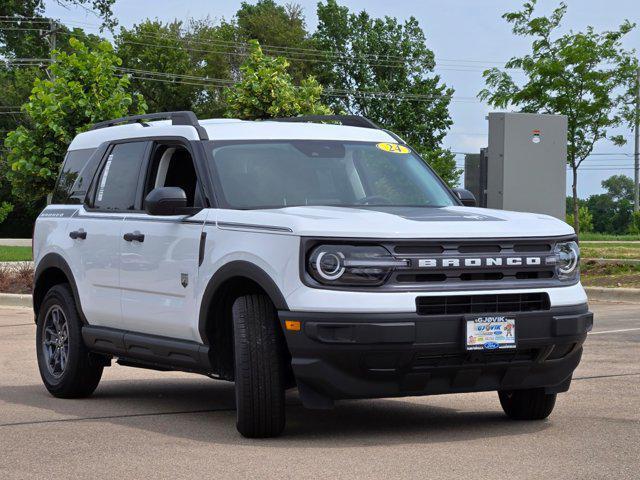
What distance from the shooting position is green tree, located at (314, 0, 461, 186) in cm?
7606

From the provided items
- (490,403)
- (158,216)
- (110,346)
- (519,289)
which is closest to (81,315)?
(110,346)

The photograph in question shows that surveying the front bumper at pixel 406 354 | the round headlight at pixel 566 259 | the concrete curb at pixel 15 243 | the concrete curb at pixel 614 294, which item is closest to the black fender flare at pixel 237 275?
the front bumper at pixel 406 354

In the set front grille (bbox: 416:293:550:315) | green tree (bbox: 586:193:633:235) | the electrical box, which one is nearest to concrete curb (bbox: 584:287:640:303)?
the electrical box

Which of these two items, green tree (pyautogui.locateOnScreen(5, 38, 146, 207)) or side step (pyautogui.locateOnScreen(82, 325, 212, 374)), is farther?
green tree (pyautogui.locateOnScreen(5, 38, 146, 207))

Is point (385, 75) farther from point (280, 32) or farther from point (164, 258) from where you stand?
point (164, 258)

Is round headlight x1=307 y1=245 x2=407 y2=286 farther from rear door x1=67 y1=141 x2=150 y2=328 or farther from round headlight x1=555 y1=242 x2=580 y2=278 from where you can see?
rear door x1=67 y1=141 x2=150 y2=328

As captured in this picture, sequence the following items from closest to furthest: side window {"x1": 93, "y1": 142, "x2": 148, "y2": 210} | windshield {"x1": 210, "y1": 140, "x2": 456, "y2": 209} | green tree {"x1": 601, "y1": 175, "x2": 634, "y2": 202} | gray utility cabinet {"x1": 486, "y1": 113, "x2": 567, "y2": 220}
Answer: windshield {"x1": 210, "y1": 140, "x2": 456, "y2": 209}, side window {"x1": 93, "y1": 142, "x2": 148, "y2": 210}, gray utility cabinet {"x1": 486, "y1": 113, "x2": 567, "y2": 220}, green tree {"x1": 601, "y1": 175, "x2": 634, "y2": 202}

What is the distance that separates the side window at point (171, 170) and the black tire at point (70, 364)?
127cm

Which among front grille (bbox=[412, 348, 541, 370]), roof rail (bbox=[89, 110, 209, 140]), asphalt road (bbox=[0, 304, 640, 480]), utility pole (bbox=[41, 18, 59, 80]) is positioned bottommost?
asphalt road (bbox=[0, 304, 640, 480])

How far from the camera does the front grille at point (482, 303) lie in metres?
7.32

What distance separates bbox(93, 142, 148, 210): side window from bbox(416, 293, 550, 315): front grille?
2865 millimetres

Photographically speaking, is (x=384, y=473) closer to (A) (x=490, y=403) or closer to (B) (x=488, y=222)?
(B) (x=488, y=222)

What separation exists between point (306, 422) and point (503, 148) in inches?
490

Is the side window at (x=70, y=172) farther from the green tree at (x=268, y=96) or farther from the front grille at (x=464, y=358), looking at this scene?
the green tree at (x=268, y=96)
